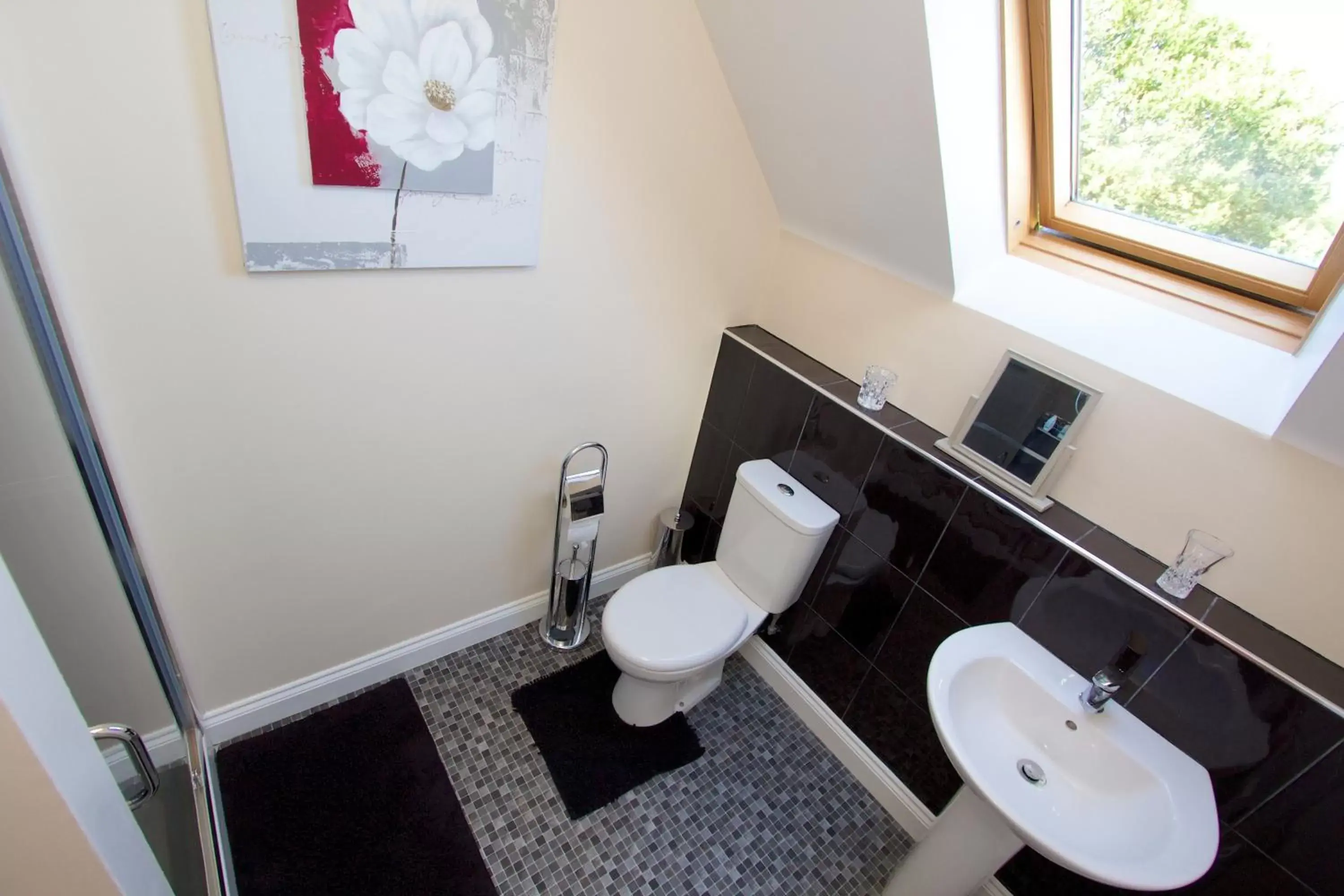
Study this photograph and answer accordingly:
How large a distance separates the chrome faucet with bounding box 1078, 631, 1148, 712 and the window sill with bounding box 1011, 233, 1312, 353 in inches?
26.1

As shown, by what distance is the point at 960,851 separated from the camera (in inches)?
53.4

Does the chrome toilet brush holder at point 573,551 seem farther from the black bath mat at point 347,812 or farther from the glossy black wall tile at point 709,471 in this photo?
the black bath mat at point 347,812

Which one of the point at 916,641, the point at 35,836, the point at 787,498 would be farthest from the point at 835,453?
the point at 35,836

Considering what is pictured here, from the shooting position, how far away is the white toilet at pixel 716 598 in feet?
5.64

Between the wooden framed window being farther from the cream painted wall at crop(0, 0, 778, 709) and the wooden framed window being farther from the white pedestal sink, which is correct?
the white pedestal sink

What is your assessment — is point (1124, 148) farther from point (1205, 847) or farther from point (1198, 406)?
point (1205, 847)

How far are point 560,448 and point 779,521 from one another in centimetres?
69

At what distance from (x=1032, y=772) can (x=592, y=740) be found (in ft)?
3.80

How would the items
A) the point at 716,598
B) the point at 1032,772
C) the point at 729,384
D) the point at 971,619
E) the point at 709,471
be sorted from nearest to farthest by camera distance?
the point at 1032,772 < the point at 971,619 < the point at 716,598 < the point at 729,384 < the point at 709,471

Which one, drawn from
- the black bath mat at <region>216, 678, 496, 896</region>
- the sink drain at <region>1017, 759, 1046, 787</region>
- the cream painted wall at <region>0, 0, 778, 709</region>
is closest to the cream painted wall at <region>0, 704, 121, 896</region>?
the cream painted wall at <region>0, 0, 778, 709</region>

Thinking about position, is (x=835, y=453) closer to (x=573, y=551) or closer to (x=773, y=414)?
(x=773, y=414)

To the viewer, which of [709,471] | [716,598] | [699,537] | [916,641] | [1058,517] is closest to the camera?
[1058,517]

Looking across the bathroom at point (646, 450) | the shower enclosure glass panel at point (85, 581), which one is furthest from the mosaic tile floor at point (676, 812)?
the shower enclosure glass panel at point (85, 581)

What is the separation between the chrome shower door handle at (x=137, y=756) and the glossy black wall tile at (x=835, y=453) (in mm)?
1565
